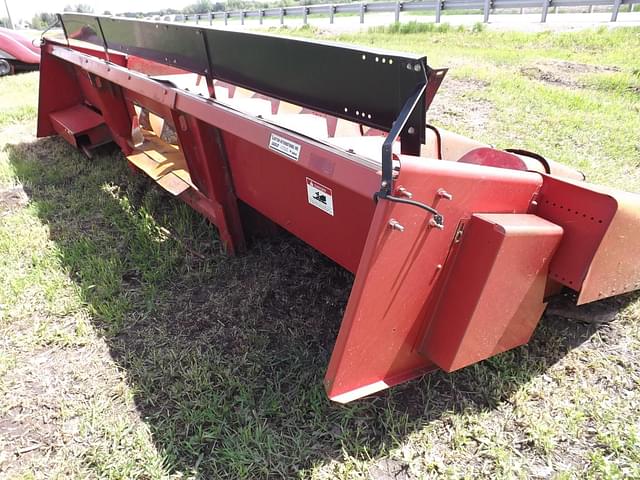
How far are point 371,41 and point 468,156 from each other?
10251 millimetres

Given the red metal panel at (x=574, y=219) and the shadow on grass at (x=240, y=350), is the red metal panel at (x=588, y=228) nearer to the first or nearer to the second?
the red metal panel at (x=574, y=219)

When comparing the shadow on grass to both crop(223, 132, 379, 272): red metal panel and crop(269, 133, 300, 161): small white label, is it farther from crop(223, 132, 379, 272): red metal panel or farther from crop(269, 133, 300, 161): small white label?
crop(269, 133, 300, 161): small white label

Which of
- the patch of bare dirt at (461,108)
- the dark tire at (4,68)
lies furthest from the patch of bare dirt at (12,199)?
the dark tire at (4,68)

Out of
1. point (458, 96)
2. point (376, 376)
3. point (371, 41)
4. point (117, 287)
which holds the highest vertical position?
point (376, 376)

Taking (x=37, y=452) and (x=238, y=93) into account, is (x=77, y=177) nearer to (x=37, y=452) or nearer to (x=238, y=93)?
(x=238, y=93)

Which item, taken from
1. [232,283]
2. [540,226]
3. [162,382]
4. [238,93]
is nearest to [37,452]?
[162,382]

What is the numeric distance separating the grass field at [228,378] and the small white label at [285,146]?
990mm

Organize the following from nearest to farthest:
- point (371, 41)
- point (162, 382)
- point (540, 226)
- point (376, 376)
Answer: point (540, 226) → point (376, 376) → point (162, 382) → point (371, 41)

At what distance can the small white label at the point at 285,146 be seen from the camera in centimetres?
189

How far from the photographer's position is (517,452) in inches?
77.2

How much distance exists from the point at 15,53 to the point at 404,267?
→ 10863 millimetres

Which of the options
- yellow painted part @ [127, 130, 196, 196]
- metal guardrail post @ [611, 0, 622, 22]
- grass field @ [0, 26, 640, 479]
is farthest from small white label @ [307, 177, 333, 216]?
metal guardrail post @ [611, 0, 622, 22]

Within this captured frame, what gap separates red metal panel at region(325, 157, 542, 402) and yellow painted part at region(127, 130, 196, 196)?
1.86m

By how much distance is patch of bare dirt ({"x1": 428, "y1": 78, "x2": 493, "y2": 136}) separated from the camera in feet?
17.0
